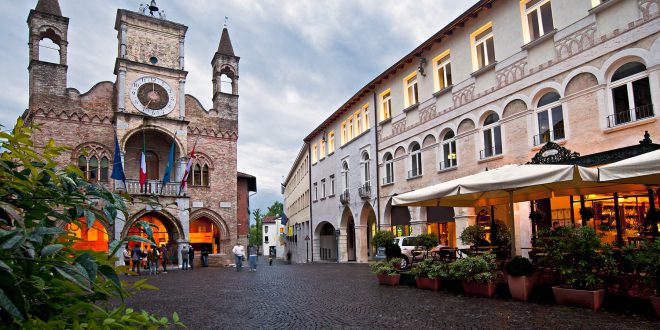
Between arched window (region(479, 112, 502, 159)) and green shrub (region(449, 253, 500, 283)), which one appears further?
arched window (region(479, 112, 502, 159))

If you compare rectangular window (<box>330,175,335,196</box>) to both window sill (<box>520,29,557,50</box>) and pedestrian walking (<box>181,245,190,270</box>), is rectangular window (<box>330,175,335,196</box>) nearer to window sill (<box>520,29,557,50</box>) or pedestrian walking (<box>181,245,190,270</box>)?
pedestrian walking (<box>181,245,190,270</box>)

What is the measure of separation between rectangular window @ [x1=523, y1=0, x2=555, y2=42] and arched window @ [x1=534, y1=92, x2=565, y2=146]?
2303mm

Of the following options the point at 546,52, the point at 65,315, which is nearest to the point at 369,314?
the point at 65,315

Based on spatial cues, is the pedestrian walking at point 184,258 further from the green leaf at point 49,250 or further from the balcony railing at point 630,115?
the green leaf at point 49,250

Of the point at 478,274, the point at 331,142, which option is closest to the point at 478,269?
the point at 478,274

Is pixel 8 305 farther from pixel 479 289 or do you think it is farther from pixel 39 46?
pixel 39 46

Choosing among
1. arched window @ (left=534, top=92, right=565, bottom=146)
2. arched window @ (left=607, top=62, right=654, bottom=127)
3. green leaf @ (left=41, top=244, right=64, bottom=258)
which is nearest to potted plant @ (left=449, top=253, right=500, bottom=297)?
arched window @ (left=607, top=62, right=654, bottom=127)

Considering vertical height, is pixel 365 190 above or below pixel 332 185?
below

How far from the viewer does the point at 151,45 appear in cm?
3225

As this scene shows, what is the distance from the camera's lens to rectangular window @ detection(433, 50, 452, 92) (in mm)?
22000

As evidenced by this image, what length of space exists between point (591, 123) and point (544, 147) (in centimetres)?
153

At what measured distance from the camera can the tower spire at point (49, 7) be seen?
29250 mm

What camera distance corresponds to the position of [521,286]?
980 cm

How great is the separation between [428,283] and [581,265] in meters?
4.52
